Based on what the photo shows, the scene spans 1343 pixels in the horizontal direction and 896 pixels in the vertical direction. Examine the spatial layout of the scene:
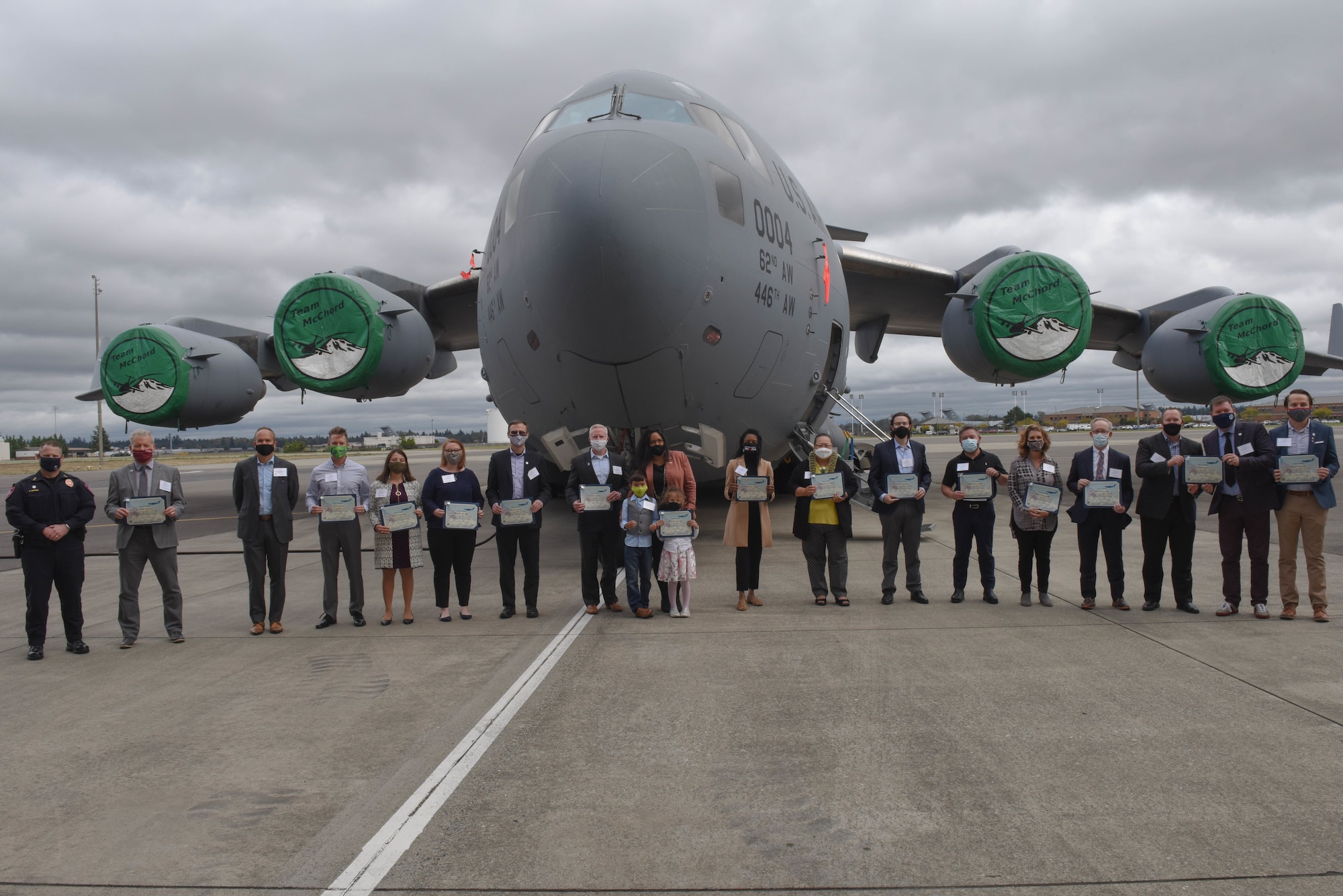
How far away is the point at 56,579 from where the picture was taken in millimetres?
5797

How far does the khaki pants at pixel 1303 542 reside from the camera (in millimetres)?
5969

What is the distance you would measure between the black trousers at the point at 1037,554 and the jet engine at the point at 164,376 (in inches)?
471

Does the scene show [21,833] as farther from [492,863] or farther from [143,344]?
[143,344]

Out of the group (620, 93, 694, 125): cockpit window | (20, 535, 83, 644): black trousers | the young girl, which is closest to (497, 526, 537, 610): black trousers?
the young girl

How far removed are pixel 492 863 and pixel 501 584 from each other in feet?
13.1

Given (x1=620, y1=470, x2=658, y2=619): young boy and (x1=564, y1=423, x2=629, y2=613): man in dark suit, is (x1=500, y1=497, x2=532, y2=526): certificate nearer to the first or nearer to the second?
(x1=564, y1=423, x2=629, y2=613): man in dark suit

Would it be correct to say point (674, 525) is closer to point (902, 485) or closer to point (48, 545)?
point (902, 485)

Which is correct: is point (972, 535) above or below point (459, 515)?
below

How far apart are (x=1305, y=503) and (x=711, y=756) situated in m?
5.26

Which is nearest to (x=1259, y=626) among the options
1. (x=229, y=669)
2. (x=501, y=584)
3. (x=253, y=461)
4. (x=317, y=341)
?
(x=501, y=584)

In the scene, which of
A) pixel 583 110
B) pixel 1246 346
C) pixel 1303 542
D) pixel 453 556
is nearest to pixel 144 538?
pixel 453 556

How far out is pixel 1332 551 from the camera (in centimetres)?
926

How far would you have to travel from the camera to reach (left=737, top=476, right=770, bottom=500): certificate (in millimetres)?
6789

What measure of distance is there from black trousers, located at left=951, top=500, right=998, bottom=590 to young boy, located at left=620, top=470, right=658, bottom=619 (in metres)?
2.54
